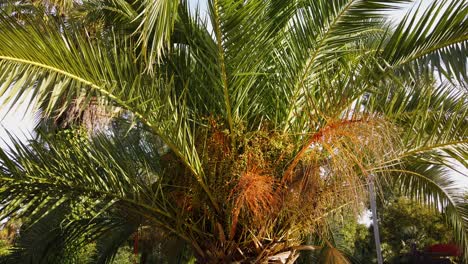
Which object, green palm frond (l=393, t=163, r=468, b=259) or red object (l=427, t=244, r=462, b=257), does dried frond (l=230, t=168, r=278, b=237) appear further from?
red object (l=427, t=244, r=462, b=257)

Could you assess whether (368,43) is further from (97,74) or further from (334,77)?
(97,74)

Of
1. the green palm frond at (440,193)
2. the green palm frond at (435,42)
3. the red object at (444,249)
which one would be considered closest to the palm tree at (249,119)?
the green palm frond at (435,42)

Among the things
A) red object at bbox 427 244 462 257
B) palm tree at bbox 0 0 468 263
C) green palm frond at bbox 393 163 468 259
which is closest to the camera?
palm tree at bbox 0 0 468 263

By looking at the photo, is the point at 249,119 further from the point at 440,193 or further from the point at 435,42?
the point at 440,193

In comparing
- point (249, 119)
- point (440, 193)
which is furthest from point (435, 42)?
point (440, 193)

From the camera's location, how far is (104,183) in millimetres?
5273

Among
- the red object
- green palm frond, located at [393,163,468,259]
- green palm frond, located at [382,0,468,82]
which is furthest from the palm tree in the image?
the red object

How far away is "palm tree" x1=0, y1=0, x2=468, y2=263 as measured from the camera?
15.5ft

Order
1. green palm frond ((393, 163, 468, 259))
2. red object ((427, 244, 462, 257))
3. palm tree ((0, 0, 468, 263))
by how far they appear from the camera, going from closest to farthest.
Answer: palm tree ((0, 0, 468, 263)), green palm frond ((393, 163, 468, 259)), red object ((427, 244, 462, 257))

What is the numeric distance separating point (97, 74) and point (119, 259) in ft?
44.9

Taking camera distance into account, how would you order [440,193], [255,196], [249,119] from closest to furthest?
1. [255,196]
2. [249,119]
3. [440,193]

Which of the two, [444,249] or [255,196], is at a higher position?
[255,196]

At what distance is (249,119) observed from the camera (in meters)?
5.80

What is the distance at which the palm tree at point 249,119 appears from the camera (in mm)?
4719
